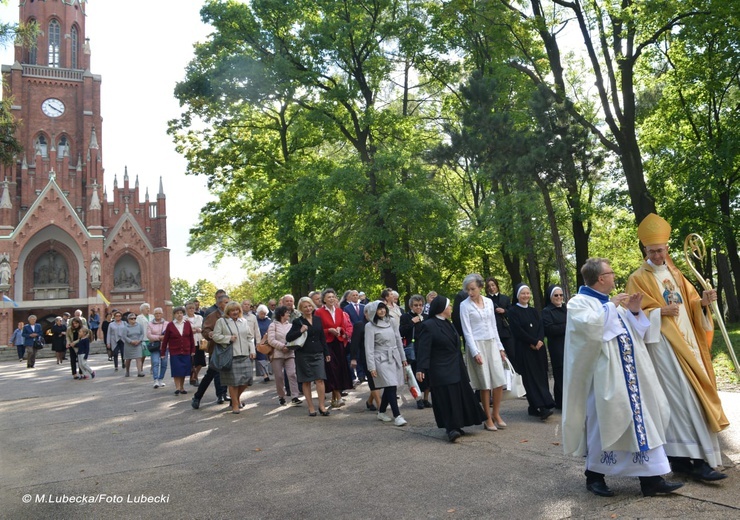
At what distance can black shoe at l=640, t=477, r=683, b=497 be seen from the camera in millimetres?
4875

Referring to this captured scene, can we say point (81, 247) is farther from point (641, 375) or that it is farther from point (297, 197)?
point (641, 375)

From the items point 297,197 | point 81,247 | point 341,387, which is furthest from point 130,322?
point 81,247

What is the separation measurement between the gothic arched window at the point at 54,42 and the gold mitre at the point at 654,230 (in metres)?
61.9

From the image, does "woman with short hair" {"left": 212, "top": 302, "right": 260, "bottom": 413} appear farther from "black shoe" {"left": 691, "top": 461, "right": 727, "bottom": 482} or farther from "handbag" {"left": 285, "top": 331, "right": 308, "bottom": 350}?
"black shoe" {"left": 691, "top": 461, "right": 727, "bottom": 482}

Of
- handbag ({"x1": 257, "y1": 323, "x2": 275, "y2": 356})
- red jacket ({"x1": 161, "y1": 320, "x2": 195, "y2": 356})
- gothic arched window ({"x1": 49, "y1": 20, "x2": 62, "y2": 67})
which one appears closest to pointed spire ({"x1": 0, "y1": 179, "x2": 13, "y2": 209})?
gothic arched window ({"x1": 49, "y1": 20, "x2": 62, "y2": 67})

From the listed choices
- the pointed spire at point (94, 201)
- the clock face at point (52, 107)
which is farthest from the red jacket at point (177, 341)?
the clock face at point (52, 107)

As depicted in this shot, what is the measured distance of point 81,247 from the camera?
4906 centimetres

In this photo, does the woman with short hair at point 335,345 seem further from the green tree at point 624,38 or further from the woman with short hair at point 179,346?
the green tree at point 624,38

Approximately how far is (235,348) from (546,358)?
16.7 ft

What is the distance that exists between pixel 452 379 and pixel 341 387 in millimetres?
3766

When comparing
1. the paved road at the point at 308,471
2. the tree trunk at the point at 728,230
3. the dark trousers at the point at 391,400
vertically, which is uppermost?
the tree trunk at the point at 728,230

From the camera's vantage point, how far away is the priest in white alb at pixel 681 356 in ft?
17.0

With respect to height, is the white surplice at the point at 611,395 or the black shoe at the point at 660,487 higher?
the white surplice at the point at 611,395

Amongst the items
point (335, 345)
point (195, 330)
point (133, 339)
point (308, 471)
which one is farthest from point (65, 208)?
point (308, 471)
